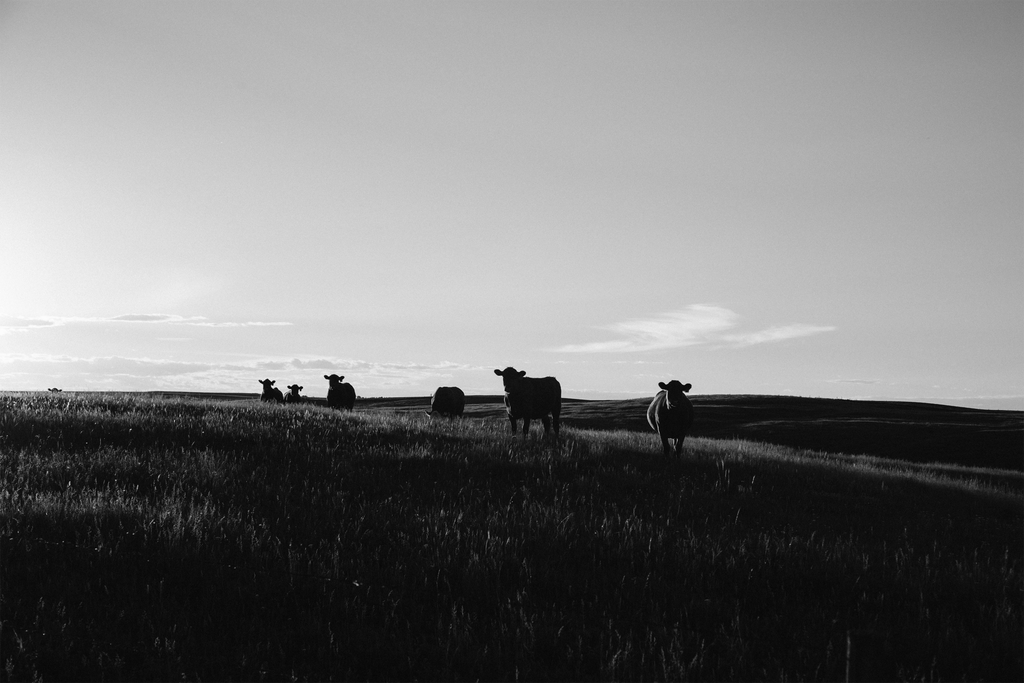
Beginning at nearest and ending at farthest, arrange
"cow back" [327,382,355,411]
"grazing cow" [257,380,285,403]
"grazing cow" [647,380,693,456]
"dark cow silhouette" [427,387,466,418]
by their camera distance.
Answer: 1. "grazing cow" [647,380,693,456]
2. "dark cow silhouette" [427,387,466,418]
3. "cow back" [327,382,355,411]
4. "grazing cow" [257,380,285,403]

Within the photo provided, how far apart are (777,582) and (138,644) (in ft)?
17.6

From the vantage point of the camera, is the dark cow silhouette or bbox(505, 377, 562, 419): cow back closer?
bbox(505, 377, 562, 419): cow back

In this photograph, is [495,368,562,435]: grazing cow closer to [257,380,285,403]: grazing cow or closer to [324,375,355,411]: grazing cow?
[324,375,355,411]: grazing cow

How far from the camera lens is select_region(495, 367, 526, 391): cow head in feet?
63.9

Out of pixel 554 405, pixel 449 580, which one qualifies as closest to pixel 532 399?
pixel 554 405

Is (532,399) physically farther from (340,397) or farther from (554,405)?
(340,397)

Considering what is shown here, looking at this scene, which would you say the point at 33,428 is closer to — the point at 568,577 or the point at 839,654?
the point at 568,577

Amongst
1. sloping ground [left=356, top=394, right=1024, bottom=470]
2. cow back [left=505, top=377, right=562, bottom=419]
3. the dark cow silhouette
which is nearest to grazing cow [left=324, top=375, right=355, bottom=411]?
the dark cow silhouette

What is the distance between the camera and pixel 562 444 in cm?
1527

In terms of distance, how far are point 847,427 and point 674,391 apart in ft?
150

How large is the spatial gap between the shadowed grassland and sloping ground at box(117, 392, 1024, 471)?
27.7 m

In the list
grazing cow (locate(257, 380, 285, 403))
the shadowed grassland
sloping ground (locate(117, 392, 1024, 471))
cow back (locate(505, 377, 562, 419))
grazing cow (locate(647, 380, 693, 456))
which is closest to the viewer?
the shadowed grassland

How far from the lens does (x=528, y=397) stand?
19.4m

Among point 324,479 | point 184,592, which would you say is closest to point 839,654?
point 184,592
